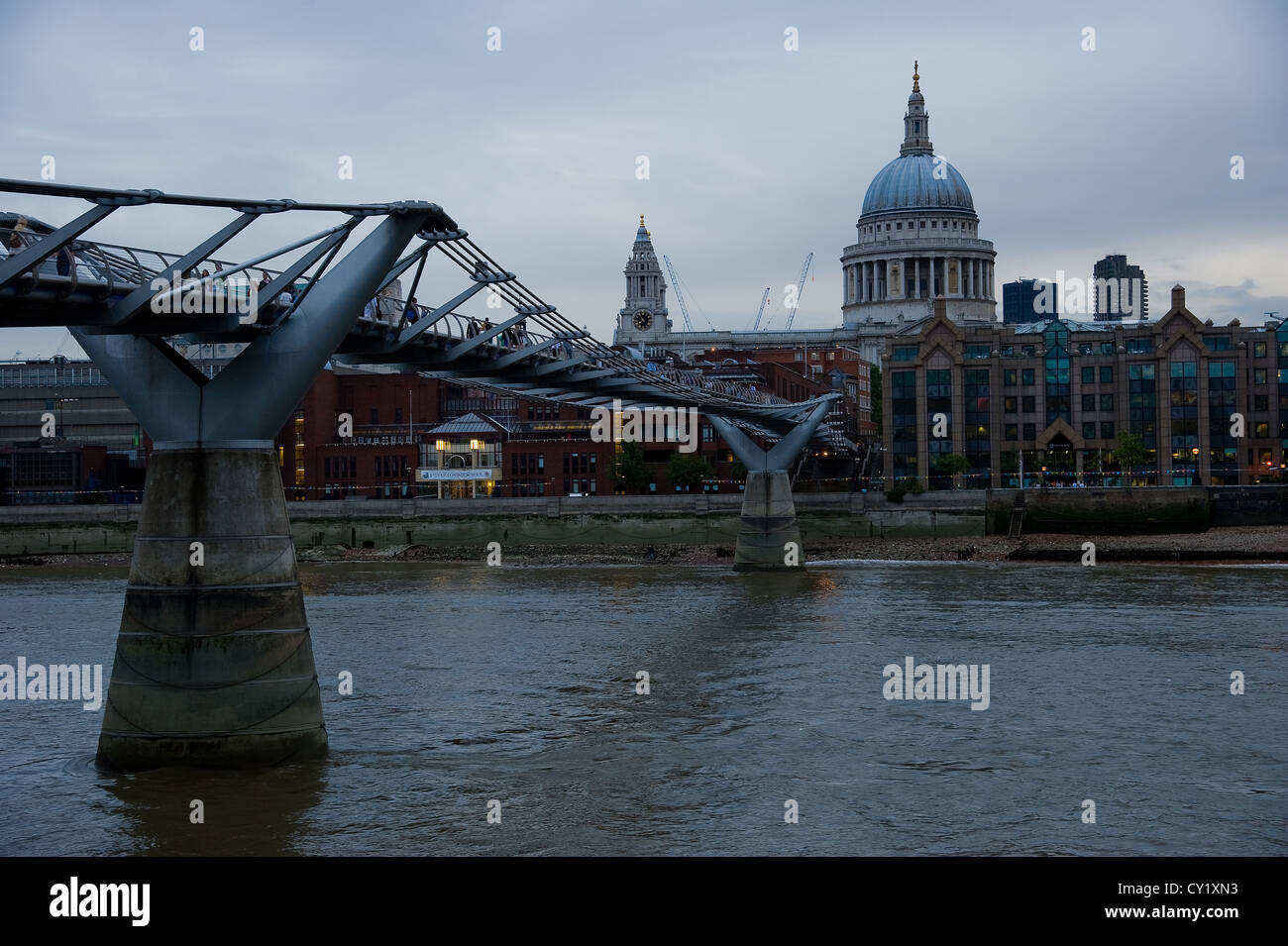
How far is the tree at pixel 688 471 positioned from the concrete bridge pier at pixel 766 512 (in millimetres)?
31625

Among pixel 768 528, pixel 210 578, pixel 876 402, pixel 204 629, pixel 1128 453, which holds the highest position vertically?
pixel 876 402

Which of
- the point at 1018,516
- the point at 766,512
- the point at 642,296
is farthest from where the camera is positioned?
the point at 642,296

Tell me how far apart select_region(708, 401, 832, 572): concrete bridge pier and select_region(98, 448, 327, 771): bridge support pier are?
44.0m

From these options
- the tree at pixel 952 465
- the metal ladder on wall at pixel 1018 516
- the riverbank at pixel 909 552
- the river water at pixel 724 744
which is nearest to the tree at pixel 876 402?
the tree at pixel 952 465

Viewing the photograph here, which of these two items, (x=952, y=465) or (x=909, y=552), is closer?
(x=909, y=552)

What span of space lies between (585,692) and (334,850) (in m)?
11.4

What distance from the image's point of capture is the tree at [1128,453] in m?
93.0

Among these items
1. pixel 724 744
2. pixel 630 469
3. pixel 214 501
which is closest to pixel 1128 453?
pixel 630 469

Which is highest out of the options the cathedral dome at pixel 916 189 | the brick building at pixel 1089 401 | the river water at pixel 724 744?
the cathedral dome at pixel 916 189

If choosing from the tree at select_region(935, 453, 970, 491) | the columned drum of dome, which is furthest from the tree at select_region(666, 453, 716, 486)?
the columned drum of dome

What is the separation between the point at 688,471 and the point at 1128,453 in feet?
88.2

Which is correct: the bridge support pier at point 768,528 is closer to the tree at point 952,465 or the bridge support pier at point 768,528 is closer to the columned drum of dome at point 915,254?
the tree at point 952,465

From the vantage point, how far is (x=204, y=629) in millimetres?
19766

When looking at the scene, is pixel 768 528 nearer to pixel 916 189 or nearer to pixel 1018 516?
pixel 1018 516
